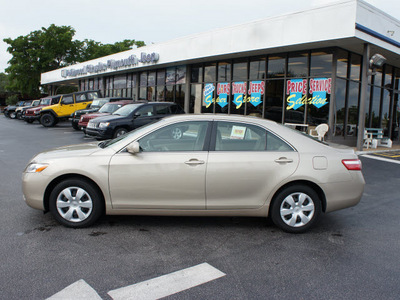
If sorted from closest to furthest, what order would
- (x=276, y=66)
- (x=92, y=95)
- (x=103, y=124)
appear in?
(x=103, y=124) → (x=276, y=66) → (x=92, y=95)

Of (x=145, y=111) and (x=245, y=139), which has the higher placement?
(x=145, y=111)

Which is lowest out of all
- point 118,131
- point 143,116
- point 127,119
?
point 118,131

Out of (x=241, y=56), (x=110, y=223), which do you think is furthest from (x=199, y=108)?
(x=110, y=223)

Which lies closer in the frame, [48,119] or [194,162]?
[194,162]

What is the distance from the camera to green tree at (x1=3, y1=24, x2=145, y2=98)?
48.2 metres

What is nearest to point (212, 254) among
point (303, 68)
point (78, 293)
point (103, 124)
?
point (78, 293)

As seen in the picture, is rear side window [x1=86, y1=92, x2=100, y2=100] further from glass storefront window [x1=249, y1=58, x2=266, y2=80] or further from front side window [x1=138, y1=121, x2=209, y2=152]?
front side window [x1=138, y1=121, x2=209, y2=152]

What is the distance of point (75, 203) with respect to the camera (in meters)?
4.31

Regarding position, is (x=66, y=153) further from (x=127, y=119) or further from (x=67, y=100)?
(x=67, y=100)

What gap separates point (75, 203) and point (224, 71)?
14.7 m

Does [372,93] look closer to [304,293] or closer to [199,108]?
[199,108]

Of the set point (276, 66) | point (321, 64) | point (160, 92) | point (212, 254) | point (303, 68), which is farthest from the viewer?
point (160, 92)

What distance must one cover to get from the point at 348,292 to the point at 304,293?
395 mm

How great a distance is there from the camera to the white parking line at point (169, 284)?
9.44 ft
